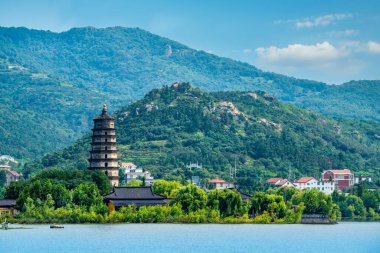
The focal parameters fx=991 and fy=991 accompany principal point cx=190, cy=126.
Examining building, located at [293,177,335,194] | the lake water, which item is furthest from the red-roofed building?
the lake water

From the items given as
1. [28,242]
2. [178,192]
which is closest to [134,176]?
[178,192]

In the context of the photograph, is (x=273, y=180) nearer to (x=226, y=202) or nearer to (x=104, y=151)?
(x=104, y=151)

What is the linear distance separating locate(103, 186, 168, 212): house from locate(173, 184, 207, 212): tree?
337 centimetres

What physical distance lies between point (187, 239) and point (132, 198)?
2688 centimetres

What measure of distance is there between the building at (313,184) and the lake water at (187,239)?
62.5 m

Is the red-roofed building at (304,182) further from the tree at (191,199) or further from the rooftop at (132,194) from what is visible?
the tree at (191,199)

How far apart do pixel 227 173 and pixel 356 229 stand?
7274cm

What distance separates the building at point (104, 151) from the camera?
120 m

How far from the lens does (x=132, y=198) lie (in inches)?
4151

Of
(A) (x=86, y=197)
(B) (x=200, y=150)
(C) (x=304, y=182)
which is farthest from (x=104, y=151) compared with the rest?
(B) (x=200, y=150)

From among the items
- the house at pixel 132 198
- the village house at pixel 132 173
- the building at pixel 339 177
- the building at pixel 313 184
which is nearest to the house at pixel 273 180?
the building at pixel 313 184

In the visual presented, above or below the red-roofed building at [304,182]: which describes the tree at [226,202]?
below

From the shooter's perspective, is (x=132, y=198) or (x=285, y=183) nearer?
(x=132, y=198)

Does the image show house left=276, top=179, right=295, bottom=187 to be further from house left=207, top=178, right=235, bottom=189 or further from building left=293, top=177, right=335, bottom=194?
house left=207, top=178, right=235, bottom=189
